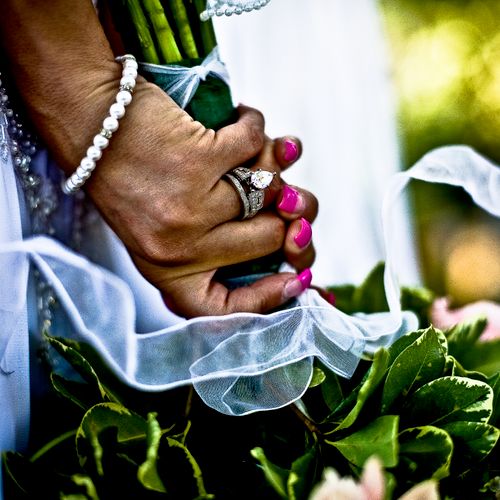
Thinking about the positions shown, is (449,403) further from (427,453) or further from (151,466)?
(151,466)

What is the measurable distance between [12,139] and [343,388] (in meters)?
0.47

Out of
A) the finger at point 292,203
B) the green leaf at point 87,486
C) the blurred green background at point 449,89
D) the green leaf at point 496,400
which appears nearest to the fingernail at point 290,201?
the finger at point 292,203

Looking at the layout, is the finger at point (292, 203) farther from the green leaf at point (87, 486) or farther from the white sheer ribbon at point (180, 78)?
the green leaf at point (87, 486)

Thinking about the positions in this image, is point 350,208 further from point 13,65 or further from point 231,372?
point 13,65

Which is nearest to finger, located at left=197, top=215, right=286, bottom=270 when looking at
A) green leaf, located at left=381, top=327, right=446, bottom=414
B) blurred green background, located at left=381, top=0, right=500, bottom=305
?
green leaf, located at left=381, top=327, right=446, bottom=414

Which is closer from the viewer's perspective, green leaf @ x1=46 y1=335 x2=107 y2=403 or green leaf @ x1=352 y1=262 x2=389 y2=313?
green leaf @ x1=46 y1=335 x2=107 y2=403

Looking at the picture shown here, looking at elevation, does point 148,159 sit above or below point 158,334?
above

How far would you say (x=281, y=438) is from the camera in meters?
0.76

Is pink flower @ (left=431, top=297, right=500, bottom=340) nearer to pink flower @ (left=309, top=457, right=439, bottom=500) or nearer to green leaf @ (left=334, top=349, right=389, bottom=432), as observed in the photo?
green leaf @ (left=334, top=349, right=389, bottom=432)

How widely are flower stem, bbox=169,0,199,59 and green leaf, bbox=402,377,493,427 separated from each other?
489mm

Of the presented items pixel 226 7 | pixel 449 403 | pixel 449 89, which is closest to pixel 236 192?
pixel 226 7

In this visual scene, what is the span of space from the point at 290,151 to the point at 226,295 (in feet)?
0.68

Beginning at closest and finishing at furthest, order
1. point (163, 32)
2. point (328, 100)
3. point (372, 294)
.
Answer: point (163, 32) → point (372, 294) → point (328, 100)

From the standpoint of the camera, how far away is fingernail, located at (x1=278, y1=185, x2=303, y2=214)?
2.90 feet
